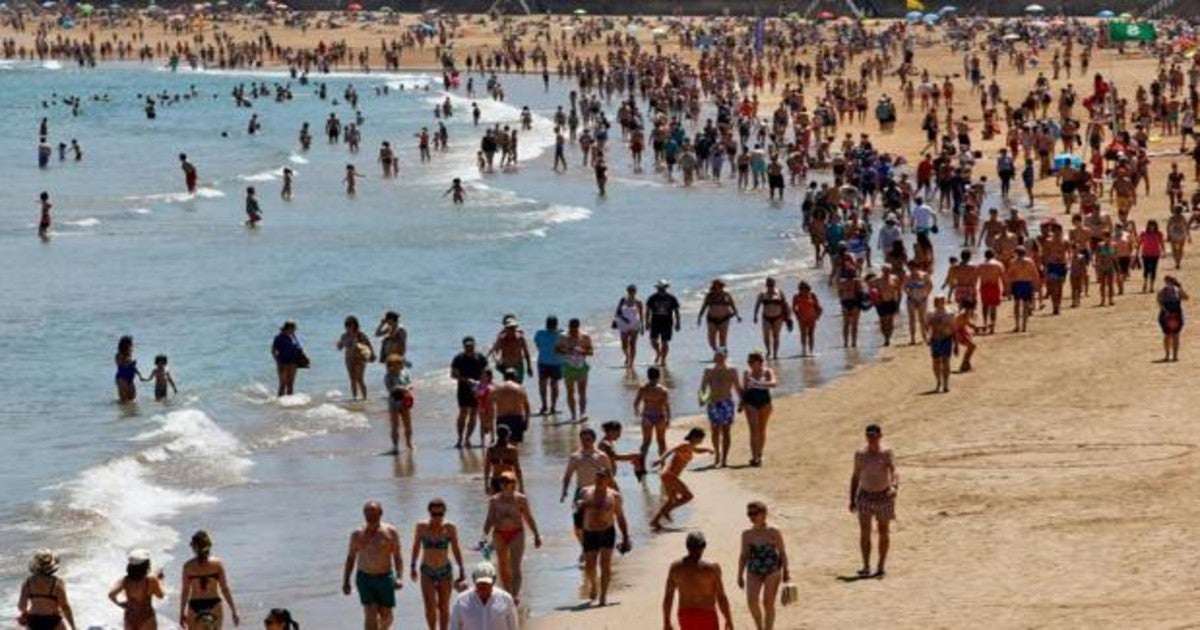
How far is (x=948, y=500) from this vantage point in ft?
58.3

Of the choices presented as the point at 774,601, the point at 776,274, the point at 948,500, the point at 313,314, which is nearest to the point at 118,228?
the point at 313,314

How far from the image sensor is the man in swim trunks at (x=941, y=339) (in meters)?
22.2

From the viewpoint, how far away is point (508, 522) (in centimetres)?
1505

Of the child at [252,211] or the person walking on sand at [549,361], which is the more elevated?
the person walking on sand at [549,361]

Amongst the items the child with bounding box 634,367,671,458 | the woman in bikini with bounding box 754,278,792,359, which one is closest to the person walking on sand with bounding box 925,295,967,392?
the woman in bikini with bounding box 754,278,792,359

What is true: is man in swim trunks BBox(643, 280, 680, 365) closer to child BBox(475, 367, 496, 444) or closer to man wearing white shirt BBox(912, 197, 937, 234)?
child BBox(475, 367, 496, 444)

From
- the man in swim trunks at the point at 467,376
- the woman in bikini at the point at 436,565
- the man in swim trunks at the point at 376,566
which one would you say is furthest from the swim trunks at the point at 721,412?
the man in swim trunks at the point at 376,566

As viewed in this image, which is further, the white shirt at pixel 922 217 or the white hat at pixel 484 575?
the white shirt at pixel 922 217

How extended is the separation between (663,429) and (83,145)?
53903 millimetres

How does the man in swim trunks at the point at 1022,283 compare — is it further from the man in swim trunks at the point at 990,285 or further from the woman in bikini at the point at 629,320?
the woman in bikini at the point at 629,320

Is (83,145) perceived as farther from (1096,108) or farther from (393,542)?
(393,542)

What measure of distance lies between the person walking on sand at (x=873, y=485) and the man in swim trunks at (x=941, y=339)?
23.1ft

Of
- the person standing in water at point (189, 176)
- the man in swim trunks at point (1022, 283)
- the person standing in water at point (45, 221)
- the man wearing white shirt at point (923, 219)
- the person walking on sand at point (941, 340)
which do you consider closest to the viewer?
the person walking on sand at point (941, 340)

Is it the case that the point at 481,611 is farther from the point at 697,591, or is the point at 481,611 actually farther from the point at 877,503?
the point at 877,503
